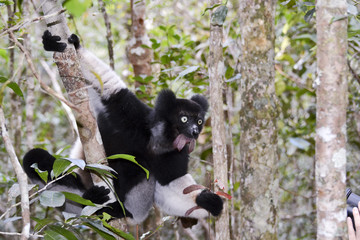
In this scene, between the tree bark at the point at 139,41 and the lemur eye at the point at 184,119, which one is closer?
the lemur eye at the point at 184,119

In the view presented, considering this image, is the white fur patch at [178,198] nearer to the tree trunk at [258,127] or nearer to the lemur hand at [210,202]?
the lemur hand at [210,202]

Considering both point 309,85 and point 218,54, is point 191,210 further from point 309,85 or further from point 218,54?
point 309,85

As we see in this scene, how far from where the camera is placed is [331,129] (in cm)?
144

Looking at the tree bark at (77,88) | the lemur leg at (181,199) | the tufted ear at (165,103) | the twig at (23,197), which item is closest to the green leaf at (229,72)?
the tufted ear at (165,103)

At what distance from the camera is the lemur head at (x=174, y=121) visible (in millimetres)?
3186

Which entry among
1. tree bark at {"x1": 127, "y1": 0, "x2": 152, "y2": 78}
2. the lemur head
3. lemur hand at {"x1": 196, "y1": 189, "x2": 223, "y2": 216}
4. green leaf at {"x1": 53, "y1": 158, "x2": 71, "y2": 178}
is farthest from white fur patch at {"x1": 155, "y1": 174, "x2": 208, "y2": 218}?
green leaf at {"x1": 53, "y1": 158, "x2": 71, "y2": 178}

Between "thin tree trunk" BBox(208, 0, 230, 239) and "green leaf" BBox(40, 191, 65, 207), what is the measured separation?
3.45ft

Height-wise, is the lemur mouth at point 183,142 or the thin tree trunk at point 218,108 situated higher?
the thin tree trunk at point 218,108

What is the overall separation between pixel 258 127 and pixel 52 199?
1211mm

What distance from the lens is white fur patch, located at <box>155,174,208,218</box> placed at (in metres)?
3.35

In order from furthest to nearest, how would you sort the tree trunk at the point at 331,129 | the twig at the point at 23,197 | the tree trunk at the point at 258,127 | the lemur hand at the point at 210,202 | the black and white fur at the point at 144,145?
the black and white fur at the point at 144,145 → the lemur hand at the point at 210,202 → the tree trunk at the point at 258,127 → the tree trunk at the point at 331,129 → the twig at the point at 23,197

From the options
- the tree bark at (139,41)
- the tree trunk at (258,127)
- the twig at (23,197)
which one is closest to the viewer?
the twig at (23,197)

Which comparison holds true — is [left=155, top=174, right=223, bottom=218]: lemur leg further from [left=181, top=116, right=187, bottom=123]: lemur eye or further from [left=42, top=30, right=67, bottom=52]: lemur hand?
[left=42, top=30, right=67, bottom=52]: lemur hand

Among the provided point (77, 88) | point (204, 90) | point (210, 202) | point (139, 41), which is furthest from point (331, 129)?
point (139, 41)
